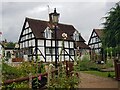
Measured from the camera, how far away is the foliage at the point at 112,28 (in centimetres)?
1592

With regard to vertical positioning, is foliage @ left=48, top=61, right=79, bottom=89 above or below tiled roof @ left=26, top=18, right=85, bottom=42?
below

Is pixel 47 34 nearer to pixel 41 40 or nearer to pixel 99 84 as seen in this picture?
pixel 41 40

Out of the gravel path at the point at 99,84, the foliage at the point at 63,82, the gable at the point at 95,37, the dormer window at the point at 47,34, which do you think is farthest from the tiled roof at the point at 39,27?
the foliage at the point at 63,82

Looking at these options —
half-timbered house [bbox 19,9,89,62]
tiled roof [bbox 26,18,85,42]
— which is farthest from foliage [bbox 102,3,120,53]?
tiled roof [bbox 26,18,85,42]

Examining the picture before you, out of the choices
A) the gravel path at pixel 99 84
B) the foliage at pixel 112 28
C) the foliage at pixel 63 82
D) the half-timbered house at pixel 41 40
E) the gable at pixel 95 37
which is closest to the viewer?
the foliage at pixel 63 82

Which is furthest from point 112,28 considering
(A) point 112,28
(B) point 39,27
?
(B) point 39,27

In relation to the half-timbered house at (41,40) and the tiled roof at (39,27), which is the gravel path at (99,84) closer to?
the half-timbered house at (41,40)

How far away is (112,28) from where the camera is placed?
16.3 metres

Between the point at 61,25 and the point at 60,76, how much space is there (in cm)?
3993

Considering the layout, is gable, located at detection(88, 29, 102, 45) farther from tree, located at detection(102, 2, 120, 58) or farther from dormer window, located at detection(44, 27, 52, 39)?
tree, located at detection(102, 2, 120, 58)

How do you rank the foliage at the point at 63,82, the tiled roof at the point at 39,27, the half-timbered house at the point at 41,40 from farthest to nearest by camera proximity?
the tiled roof at the point at 39,27, the half-timbered house at the point at 41,40, the foliage at the point at 63,82

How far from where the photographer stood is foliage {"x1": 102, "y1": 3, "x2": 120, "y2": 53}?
15.9m

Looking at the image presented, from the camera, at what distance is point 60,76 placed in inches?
256

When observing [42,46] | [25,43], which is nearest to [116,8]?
[42,46]
